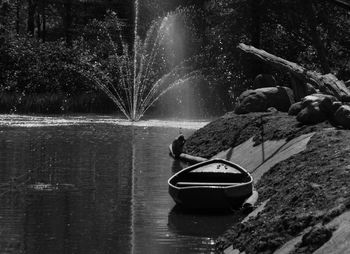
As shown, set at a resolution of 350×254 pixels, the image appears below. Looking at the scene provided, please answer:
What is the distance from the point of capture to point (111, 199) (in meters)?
22.8

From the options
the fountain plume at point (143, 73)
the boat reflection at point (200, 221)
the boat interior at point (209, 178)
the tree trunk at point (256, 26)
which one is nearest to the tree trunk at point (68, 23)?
the fountain plume at point (143, 73)

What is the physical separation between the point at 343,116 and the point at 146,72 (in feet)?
125

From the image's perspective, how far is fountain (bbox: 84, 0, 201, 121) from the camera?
6003 centimetres

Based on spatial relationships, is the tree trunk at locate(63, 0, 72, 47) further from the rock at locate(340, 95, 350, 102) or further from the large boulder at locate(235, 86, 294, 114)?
the rock at locate(340, 95, 350, 102)

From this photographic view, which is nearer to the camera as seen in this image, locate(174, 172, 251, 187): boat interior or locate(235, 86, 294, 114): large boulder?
locate(174, 172, 251, 187): boat interior

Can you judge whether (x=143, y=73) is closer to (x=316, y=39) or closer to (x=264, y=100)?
(x=316, y=39)

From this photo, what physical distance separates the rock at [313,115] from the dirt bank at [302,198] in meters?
0.30

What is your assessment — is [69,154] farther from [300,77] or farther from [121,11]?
[121,11]

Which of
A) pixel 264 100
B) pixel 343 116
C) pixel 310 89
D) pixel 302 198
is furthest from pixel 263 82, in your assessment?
pixel 302 198

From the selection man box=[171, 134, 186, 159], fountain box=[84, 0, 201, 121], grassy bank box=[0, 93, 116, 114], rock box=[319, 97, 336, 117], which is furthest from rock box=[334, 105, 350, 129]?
grassy bank box=[0, 93, 116, 114]

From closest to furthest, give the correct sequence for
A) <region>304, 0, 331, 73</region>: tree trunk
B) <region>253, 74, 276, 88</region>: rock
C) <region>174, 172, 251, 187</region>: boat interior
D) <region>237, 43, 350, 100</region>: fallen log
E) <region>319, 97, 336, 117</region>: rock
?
<region>174, 172, 251, 187</region>: boat interior → <region>319, 97, 336, 117</region>: rock → <region>237, 43, 350, 100</region>: fallen log → <region>253, 74, 276, 88</region>: rock → <region>304, 0, 331, 73</region>: tree trunk

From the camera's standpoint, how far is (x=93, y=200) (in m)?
22.5

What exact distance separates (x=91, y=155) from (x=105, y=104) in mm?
26790

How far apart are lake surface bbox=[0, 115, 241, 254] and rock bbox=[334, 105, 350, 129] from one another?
17.3 ft
